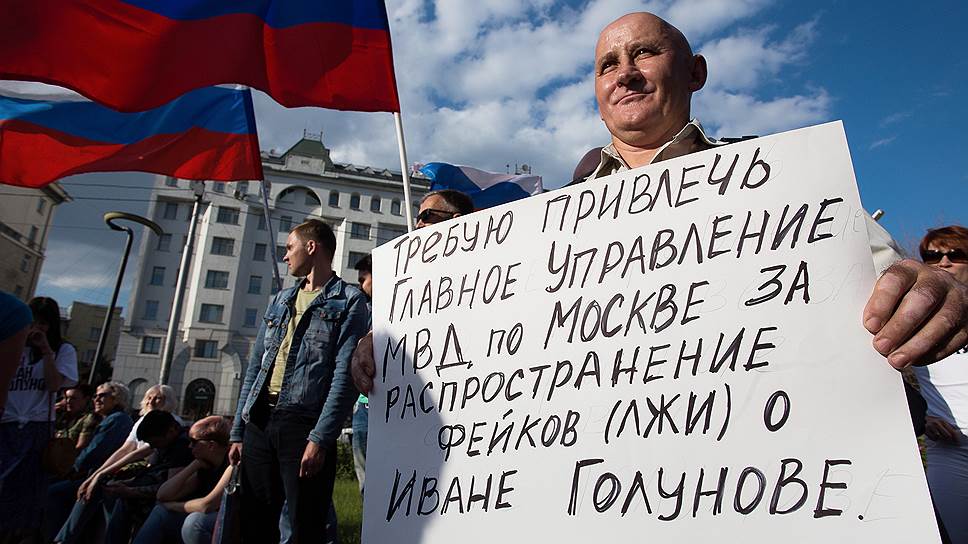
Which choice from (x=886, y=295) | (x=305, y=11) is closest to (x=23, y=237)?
(x=305, y=11)

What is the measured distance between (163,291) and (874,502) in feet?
161

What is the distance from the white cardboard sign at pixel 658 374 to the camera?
93 cm

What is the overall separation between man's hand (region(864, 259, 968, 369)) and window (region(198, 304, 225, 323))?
1813 inches

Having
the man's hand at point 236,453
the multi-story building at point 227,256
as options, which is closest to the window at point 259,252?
the multi-story building at point 227,256

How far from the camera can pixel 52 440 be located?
12.4ft

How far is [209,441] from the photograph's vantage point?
408 centimetres

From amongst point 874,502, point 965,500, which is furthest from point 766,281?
point 965,500

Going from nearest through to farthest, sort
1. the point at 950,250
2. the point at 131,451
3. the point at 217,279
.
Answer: the point at 950,250 → the point at 131,451 → the point at 217,279

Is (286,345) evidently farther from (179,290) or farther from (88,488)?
(179,290)

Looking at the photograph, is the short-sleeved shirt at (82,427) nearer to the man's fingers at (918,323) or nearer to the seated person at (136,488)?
the seated person at (136,488)

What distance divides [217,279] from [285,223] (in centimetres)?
687

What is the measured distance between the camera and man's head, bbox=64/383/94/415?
22.3ft

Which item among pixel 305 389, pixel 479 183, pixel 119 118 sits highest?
pixel 479 183

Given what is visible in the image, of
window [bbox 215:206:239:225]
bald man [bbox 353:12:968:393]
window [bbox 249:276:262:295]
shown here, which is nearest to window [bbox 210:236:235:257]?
window [bbox 215:206:239:225]
